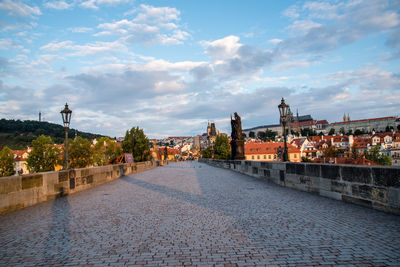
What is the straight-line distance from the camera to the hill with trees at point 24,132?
128750mm

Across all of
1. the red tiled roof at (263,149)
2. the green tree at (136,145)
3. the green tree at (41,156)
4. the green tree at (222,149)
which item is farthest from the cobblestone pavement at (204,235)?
the red tiled roof at (263,149)

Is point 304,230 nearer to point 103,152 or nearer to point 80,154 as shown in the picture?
point 80,154

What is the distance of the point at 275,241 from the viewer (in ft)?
14.0

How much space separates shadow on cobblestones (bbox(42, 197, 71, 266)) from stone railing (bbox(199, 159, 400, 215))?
5.70 m

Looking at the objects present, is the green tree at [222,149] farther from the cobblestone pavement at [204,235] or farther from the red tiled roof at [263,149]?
the cobblestone pavement at [204,235]

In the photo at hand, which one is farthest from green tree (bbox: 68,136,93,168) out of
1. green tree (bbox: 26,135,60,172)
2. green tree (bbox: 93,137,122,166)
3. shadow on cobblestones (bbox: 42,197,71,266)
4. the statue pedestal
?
shadow on cobblestones (bbox: 42,197,71,266)

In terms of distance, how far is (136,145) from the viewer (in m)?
60.0

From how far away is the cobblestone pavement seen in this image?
3621mm

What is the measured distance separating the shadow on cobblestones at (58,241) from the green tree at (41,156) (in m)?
70.9

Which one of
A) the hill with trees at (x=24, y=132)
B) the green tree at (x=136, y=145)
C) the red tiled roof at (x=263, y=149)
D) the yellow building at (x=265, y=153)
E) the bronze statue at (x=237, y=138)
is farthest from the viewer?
the hill with trees at (x=24, y=132)

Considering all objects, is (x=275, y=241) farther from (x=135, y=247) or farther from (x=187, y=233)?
(x=135, y=247)

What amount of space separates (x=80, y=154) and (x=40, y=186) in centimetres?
6888

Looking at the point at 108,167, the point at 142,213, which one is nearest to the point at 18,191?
the point at 142,213

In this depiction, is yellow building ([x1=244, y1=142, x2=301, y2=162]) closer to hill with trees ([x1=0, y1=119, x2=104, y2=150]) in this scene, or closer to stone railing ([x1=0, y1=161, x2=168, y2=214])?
hill with trees ([x1=0, y1=119, x2=104, y2=150])
